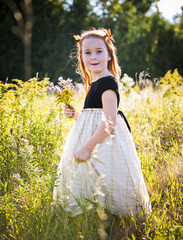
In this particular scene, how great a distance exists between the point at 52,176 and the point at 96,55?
1.02 meters

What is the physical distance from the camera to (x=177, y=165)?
8.11 feet

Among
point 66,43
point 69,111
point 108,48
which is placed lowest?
point 69,111

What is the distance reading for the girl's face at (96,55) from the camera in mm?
2100

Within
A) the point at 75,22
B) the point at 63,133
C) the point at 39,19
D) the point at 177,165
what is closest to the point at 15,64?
the point at 39,19

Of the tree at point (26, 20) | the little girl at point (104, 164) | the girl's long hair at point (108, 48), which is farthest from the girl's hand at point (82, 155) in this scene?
the girl's long hair at point (108, 48)

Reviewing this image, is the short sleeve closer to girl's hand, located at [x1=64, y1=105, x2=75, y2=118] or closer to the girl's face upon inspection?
the girl's face

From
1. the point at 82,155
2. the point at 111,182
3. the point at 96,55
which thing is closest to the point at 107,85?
the point at 96,55

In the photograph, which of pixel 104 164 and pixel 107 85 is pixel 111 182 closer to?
pixel 104 164

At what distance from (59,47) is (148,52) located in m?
5.75

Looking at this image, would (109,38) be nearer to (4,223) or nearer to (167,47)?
(4,223)

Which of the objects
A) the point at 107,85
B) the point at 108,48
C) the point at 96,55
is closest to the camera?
the point at 107,85

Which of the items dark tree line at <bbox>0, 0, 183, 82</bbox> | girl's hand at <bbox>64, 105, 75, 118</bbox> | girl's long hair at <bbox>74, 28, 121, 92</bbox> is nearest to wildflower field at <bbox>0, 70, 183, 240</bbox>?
girl's hand at <bbox>64, 105, 75, 118</bbox>

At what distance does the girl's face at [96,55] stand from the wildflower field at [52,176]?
0.39m

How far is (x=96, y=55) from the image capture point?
2.10m
